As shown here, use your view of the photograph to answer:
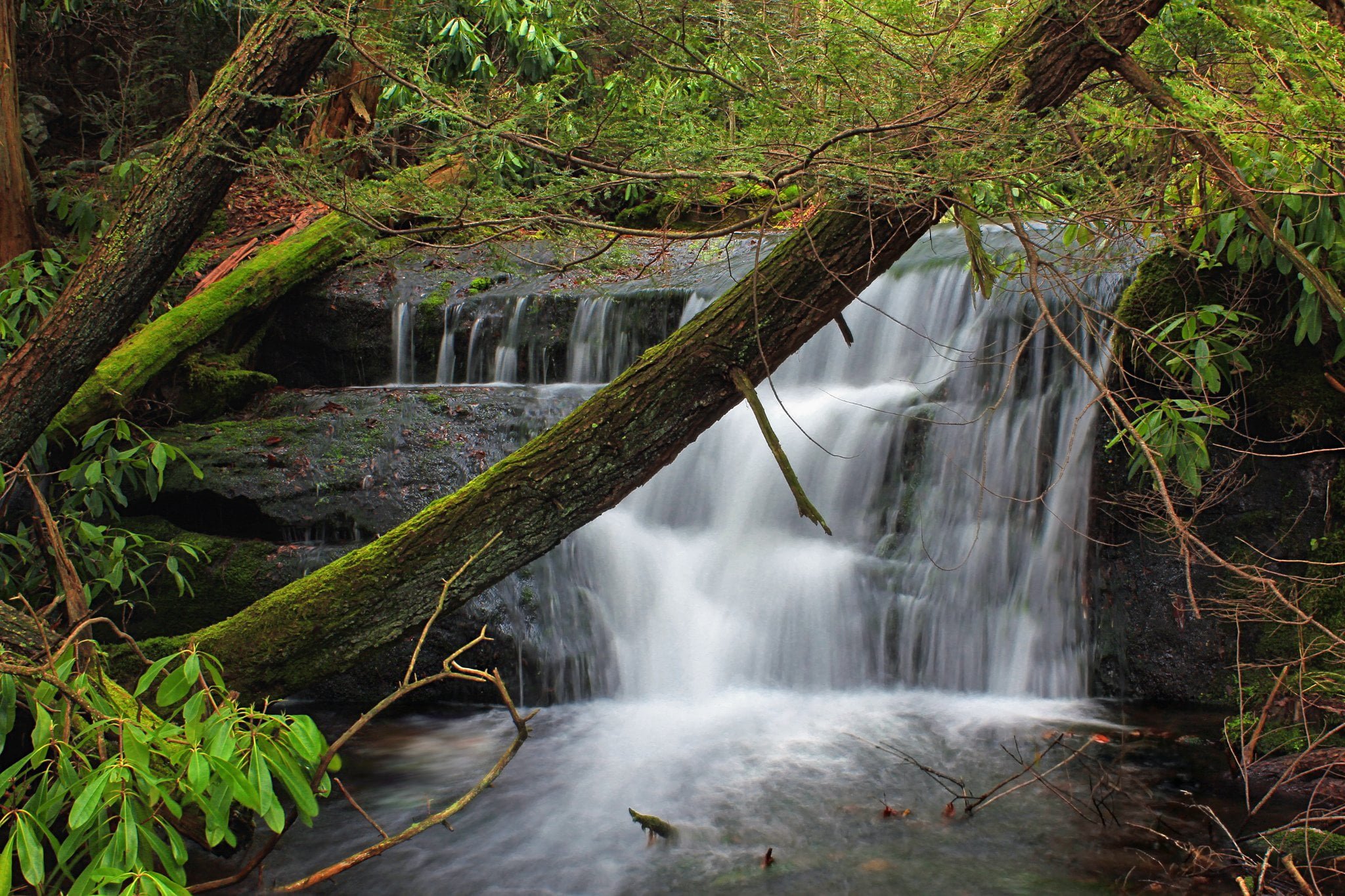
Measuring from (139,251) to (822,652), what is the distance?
13.5 ft

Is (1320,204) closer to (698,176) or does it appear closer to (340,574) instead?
(698,176)

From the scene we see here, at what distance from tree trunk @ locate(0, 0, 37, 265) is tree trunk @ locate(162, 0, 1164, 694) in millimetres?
3699

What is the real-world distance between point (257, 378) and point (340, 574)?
4.04 m

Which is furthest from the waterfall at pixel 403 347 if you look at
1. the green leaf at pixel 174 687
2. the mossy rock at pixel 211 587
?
the green leaf at pixel 174 687

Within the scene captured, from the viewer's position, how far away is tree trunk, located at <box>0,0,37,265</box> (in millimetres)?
5973

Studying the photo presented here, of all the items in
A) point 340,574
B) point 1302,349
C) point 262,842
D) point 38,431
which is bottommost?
point 262,842

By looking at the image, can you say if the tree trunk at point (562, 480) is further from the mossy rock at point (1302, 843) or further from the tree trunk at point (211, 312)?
the mossy rock at point (1302, 843)

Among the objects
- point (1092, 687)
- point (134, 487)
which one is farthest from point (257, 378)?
point (1092, 687)

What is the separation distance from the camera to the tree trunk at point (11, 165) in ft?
19.6

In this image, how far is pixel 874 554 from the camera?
6188 millimetres

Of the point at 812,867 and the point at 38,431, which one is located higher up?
the point at 38,431

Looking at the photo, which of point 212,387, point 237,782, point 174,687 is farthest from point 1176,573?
point 212,387

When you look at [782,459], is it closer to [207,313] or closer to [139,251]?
[139,251]

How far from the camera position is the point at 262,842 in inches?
159
